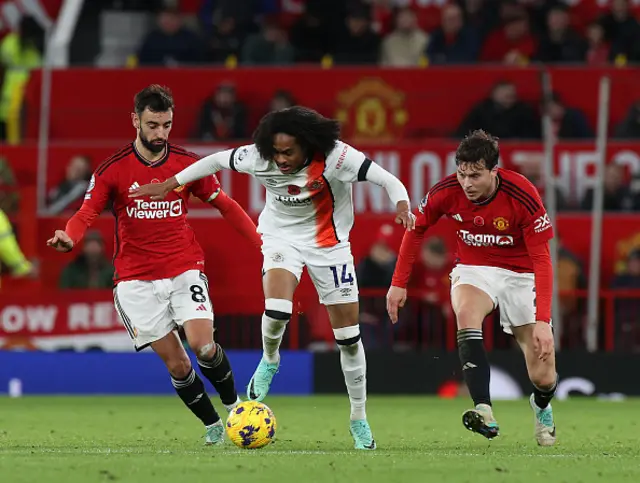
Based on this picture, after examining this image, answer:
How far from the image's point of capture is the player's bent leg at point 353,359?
982cm

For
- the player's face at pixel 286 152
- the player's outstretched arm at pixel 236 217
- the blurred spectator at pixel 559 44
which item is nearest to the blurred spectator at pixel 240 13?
the blurred spectator at pixel 559 44

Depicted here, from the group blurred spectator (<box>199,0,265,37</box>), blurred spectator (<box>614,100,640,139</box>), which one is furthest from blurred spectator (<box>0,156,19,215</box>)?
blurred spectator (<box>614,100,640,139</box>)

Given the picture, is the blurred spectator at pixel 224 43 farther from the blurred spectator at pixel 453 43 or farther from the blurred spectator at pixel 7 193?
the blurred spectator at pixel 7 193

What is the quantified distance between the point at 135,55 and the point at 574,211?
21.3 feet

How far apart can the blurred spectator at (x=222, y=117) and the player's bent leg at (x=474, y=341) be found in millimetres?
8792

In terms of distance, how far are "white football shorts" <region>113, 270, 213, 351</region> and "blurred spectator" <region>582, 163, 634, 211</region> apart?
874 centimetres

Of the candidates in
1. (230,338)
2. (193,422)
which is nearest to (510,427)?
(193,422)

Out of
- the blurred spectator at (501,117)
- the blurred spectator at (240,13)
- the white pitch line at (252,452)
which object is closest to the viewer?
the white pitch line at (252,452)

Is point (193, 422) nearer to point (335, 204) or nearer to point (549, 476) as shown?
point (335, 204)

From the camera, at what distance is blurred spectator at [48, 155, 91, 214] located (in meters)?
17.9

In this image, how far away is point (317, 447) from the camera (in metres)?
9.88

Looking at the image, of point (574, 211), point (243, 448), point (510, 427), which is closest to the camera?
point (243, 448)

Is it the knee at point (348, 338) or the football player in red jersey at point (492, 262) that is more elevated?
the football player in red jersey at point (492, 262)

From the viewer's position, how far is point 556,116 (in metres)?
18.8
